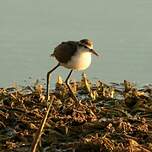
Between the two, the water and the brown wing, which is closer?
the brown wing

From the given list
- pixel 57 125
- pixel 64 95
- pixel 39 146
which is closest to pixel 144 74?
pixel 64 95

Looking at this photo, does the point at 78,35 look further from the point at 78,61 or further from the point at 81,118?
the point at 81,118

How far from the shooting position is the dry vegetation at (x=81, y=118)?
6191 millimetres

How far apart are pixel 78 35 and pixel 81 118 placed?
169 inches

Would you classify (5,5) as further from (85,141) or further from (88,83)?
(85,141)

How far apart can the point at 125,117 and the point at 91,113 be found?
40 cm

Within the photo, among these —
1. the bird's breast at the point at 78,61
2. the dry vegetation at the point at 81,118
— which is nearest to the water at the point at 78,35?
the dry vegetation at the point at 81,118

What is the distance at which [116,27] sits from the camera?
39.1 ft

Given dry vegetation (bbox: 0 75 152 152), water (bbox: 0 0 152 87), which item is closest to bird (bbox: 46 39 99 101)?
dry vegetation (bbox: 0 75 152 152)

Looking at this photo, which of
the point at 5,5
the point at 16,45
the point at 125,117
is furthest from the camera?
the point at 5,5

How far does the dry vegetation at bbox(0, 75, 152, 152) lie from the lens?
20.3 feet

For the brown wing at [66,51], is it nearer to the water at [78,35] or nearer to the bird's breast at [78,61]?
the bird's breast at [78,61]

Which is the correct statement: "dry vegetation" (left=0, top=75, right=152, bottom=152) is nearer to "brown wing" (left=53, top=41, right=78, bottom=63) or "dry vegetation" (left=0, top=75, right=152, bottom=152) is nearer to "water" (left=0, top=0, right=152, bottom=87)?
"brown wing" (left=53, top=41, right=78, bottom=63)

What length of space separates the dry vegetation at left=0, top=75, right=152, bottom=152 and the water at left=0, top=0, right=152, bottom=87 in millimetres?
840
